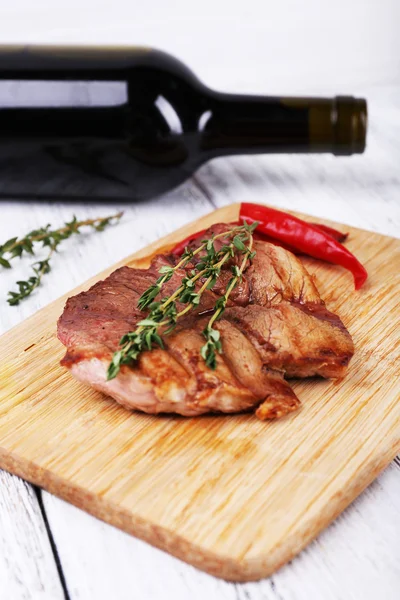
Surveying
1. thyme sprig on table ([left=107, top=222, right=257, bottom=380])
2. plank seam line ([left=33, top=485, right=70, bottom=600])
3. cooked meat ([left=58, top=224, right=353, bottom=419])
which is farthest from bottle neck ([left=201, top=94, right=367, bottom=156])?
plank seam line ([left=33, top=485, right=70, bottom=600])

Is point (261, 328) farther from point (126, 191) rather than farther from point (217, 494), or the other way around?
point (126, 191)

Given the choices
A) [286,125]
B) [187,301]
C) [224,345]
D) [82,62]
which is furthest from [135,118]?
[224,345]

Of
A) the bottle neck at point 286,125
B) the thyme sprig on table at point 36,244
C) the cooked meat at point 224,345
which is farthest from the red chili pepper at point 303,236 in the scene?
the thyme sprig on table at point 36,244

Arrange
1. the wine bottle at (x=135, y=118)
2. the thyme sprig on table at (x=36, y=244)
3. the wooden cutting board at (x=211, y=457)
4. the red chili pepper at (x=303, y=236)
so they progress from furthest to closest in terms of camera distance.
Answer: the wine bottle at (x=135, y=118) → the thyme sprig on table at (x=36, y=244) → the red chili pepper at (x=303, y=236) → the wooden cutting board at (x=211, y=457)

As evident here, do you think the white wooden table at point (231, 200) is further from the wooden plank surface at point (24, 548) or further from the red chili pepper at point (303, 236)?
the red chili pepper at point (303, 236)

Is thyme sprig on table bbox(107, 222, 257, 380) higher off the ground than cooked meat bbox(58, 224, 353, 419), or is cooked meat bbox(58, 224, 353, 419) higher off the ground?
thyme sprig on table bbox(107, 222, 257, 380)

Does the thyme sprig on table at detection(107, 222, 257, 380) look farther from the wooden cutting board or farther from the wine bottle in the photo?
the wine bottle

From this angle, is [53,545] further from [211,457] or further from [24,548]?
[211,457]
